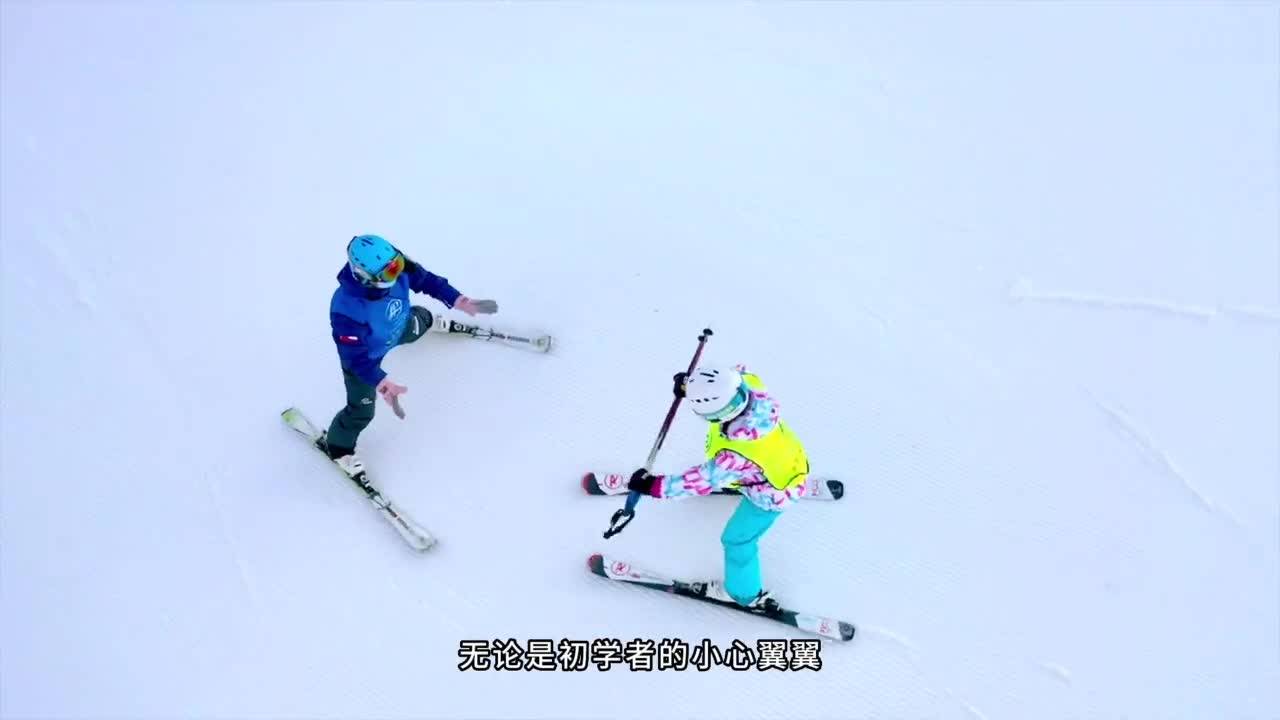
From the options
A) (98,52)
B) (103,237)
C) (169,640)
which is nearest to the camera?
(169,640)

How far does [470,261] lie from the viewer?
16.9 ft

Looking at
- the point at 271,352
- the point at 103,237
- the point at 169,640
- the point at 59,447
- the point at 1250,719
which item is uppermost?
the point at 103,237

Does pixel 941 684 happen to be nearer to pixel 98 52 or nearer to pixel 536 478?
pixel 536 478

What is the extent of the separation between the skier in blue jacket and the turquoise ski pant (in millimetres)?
1525

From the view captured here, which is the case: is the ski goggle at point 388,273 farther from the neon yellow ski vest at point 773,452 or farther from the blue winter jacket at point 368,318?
the neon yellow ski vest at point 773,452

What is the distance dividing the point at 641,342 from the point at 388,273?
147 centimetres

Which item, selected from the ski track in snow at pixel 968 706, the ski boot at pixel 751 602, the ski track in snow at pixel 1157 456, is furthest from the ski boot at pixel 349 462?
the ski track in snow at pixel 1157 456

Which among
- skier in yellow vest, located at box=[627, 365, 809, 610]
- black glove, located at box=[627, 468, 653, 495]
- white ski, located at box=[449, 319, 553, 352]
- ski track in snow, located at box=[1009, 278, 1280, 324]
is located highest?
ski track in snow, located at box=[1009, 278, 1280, 324]

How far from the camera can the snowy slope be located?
13.2ft

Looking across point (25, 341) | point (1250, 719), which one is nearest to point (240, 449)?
point (25, 341)

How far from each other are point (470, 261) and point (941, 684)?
322 cm

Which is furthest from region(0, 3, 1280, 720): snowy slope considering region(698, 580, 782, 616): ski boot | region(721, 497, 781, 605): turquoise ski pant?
region(721, 497, 781, 605): turquoise ski pant

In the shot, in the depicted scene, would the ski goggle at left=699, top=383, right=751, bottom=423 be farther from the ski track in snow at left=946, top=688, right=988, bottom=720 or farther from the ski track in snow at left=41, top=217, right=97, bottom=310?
the ski track in snow at left=41, top=217, right=97, bottom=310

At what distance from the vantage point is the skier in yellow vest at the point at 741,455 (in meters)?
3.25
